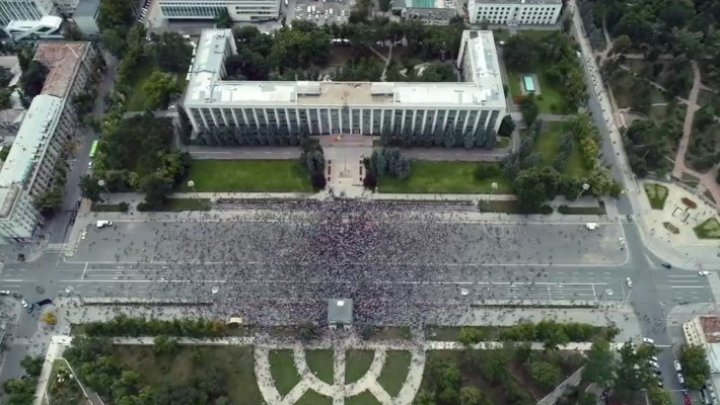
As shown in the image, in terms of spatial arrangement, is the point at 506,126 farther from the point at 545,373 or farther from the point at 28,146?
the point at 28,146

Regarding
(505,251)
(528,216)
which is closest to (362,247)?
(505,251)

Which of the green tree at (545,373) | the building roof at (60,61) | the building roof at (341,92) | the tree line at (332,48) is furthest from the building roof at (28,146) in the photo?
the green tree at (545,373)

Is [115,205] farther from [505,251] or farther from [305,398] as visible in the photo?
[505,251]

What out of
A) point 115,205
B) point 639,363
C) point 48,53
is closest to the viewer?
point 639,363

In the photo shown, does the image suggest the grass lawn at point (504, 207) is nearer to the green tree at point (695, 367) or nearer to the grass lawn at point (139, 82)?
the green tree at point (695, 367)

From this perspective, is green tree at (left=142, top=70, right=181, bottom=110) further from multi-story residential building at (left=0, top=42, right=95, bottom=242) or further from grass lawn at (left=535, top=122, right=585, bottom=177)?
grass lawn at (left=535, top=122, right=585, bottom=177)

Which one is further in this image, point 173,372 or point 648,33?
point 648,33

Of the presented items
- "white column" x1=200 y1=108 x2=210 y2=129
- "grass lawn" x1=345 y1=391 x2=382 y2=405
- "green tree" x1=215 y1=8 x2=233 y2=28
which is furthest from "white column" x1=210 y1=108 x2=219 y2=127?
"grass lawn" x1=345 y1=391 x2=382 y2=405
